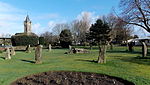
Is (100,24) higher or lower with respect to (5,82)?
higher

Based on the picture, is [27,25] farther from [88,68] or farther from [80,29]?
[88,68]

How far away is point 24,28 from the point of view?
86000 mm

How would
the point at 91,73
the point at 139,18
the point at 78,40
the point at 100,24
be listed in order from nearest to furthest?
the point at 91,73
the point at 139,18
the point at 100,24
the point at 78,40

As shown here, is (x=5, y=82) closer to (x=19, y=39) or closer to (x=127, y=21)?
(x=127, y=21)

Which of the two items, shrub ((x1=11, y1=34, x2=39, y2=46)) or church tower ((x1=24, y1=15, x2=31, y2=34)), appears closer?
shrub ((x1=11, y1=34, x2=39, y2=46))

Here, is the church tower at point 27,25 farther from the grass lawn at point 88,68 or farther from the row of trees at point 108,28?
the grass lawn at point 88,68

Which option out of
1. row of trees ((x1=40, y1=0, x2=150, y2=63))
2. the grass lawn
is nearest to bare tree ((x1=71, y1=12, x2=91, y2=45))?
row of trees ((x1=40, y1=0, x2=150, y2=63))

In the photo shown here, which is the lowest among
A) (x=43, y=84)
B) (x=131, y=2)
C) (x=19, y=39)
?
(x=43, y=84)

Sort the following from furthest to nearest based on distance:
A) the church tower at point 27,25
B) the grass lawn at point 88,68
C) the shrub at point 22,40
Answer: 1. the church tower at point 27,25
2. the shrub at point 22,40
3. the grass lawn at point 88,68

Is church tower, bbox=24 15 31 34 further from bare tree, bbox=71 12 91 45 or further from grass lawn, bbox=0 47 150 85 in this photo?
grass lawn, bbox=0 47 150 85

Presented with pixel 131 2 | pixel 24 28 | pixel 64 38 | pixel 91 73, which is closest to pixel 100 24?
pixel 64 38

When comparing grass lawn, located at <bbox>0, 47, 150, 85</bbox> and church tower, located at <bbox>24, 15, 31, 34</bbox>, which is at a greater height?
church tower, located at <bbox>24, 15, 31, 34</bbox>

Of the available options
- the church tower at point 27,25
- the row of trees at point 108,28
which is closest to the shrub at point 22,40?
the row of trees at point 108,28

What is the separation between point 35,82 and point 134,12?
61.6 ft
